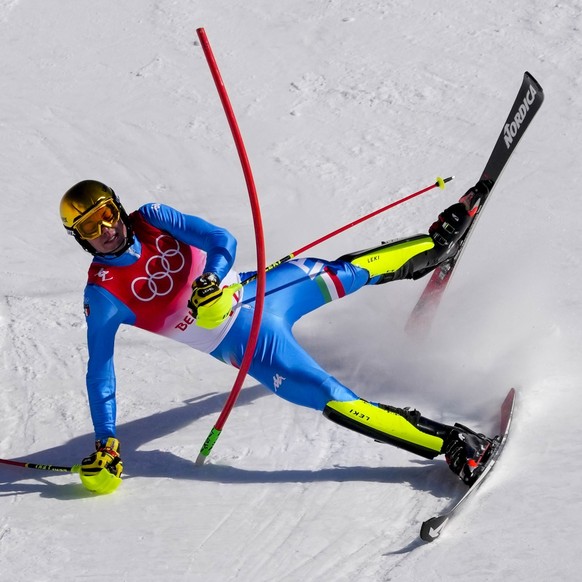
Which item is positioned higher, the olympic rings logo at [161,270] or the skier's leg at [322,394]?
the olympic rings logo at [161,270]

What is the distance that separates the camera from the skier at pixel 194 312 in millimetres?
4684

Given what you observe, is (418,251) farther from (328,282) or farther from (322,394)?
(322,394)

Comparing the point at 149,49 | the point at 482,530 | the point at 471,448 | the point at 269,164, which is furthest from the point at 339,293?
the point at 149,49

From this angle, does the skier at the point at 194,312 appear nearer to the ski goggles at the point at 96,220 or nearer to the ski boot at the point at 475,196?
the ski goggles at the point at 96,220

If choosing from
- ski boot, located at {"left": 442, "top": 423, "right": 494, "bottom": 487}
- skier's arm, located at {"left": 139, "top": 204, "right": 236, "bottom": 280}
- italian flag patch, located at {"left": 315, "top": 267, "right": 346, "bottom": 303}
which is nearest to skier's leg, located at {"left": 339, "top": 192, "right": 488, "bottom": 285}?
italian flag patch, located at {"left": 315, "top": 267, "right": 346, "bottom": 303}

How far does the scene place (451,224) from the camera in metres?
5.70

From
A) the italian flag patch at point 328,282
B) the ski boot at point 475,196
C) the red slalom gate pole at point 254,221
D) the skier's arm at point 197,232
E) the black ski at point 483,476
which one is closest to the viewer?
the black ski at point 483,476

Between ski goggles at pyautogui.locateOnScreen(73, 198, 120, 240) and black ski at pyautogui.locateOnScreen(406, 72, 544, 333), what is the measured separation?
203 cm

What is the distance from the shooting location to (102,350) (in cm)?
488

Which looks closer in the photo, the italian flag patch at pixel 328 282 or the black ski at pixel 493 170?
the italian flag patch at pixel 328 282

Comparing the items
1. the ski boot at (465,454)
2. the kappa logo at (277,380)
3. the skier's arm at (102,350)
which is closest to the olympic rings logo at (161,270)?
the skier's arm at (102,350)

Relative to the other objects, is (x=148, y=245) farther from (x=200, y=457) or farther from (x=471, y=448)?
(x=471, y=448)

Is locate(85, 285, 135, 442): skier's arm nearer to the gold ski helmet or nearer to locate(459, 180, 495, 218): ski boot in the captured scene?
the gold ski helmet

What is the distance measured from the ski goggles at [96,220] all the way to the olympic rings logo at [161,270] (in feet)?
1.07
